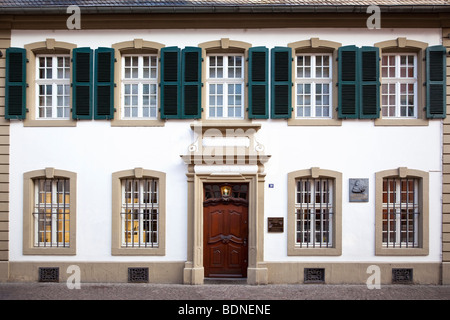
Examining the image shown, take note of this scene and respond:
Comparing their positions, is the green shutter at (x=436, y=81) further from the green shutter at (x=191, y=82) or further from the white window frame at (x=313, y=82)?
the green shutter at (x=191, y=82)

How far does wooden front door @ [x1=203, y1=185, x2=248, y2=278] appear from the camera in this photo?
10.5 metres

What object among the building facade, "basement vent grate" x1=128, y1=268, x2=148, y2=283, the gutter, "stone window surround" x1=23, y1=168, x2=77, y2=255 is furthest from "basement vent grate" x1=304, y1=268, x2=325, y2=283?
the gutter

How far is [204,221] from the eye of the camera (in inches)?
413

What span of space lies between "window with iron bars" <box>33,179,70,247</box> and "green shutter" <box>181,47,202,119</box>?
3502mm

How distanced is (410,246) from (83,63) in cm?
915

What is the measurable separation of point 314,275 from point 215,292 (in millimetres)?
2508

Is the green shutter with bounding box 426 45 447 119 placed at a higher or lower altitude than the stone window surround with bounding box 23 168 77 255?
higher

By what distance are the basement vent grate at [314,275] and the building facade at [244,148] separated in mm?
62

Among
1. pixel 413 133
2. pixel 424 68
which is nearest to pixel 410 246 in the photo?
pixel 413 133

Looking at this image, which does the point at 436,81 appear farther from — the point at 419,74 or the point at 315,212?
the point at 315,212

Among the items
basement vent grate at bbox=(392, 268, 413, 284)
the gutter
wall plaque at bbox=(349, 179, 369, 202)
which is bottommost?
basement vent grate at bbox=(392, 268, 413, 284)

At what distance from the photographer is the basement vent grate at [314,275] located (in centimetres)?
1029

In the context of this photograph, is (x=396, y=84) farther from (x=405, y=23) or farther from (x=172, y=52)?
(x=172, y=52)

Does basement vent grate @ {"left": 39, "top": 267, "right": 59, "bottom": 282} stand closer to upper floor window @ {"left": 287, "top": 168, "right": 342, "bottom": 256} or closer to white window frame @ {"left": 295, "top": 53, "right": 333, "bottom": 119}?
upper floor window @ {"left": 287, "top": 168, "right": 342, "bottom": 256}
